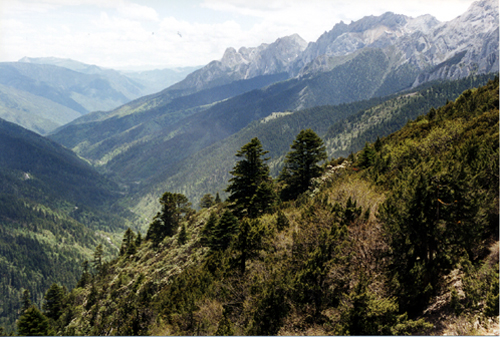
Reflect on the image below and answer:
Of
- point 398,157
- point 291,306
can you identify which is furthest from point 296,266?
point 398,157

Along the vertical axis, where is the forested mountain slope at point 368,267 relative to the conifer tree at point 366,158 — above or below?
below

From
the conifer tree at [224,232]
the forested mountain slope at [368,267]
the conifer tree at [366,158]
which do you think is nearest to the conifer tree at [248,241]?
the forested mountain slope at [368,267]

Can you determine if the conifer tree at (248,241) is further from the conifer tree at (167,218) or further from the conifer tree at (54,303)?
the conifer tree at (54,303)

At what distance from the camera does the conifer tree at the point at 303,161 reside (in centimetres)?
4784

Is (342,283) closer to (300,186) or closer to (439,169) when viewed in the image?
(439,169)

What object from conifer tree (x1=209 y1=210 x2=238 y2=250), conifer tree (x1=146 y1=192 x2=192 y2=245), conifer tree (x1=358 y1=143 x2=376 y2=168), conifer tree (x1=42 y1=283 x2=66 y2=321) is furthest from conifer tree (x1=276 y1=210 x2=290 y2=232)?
conifer tree (x1=42 y1=283 x2=66 y2=321)

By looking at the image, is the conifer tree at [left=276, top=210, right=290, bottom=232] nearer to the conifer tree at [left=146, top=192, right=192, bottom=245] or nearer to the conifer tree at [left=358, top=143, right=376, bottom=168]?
the conifer tree at [left=358, top=143, right=376, bottom=168]

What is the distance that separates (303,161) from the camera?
49.5 meters

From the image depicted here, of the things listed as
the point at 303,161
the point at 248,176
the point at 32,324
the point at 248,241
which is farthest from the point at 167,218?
the point at 248,241

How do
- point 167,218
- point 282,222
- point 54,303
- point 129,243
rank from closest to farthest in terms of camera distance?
point 282,222
point 54,303
point 167,218
point 129,243

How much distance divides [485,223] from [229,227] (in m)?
28.2

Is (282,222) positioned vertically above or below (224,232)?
above

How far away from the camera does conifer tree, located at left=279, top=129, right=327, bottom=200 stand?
47.8 m

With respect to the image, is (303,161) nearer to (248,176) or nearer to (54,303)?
(248,176)
